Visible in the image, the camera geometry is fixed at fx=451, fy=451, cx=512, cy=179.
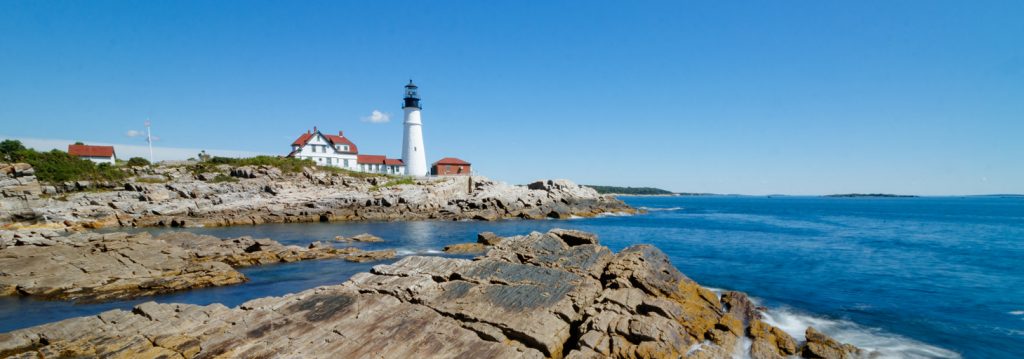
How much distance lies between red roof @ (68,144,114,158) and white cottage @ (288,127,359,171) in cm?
2251

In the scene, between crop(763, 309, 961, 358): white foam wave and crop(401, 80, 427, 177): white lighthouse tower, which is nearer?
crop(763, 309, 961, 358): white foam wave

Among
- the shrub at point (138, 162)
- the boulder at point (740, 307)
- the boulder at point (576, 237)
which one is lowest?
the boulder at point (740, 307)

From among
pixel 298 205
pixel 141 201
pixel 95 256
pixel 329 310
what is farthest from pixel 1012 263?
pixel 141 201

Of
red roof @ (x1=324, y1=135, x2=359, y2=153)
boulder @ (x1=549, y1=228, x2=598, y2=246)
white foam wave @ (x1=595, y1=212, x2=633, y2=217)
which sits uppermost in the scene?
red roof @ (x1=324, y1=135, x2=359, y2=153)

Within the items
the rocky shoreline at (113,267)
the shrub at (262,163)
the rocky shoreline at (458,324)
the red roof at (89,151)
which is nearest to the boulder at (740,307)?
the rocky shoreline at (458,324)

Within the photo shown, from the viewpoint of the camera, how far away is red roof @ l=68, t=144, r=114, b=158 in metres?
60.0

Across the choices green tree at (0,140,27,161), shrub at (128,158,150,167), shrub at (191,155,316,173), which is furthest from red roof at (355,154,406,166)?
green tree at (0,140,27,161)

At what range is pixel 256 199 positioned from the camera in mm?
51281

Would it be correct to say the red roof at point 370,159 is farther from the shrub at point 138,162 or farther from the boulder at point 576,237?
the boulder at point 576,237

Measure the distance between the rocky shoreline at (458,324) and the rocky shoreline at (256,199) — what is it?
3649 cm

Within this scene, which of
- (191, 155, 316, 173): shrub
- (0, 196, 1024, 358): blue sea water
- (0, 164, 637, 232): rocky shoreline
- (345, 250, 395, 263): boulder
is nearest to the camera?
(0, 196, 1024, 358): blue sea water

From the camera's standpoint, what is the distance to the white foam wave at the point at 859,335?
1378cm

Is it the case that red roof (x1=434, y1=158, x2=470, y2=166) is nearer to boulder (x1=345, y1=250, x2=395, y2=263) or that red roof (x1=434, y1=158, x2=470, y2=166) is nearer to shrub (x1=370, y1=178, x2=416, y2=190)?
shrub (x1=370, y1=178, x2=416, y2=190)

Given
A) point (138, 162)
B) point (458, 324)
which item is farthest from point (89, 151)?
point (458, 324)
